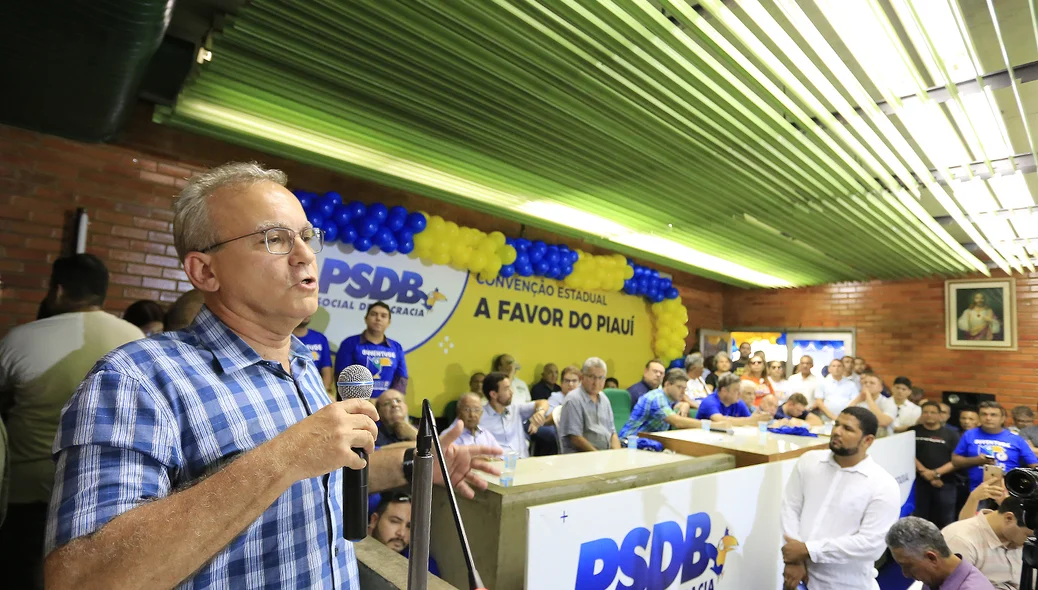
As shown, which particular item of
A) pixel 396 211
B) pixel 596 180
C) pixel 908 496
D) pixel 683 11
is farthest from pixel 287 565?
pixel 908 496

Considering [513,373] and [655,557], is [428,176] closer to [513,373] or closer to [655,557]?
[513,373]

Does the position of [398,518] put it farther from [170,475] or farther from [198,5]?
[198,5]

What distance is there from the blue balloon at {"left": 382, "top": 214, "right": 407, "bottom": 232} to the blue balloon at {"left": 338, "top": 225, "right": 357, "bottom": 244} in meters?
0.32

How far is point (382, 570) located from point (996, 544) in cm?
332

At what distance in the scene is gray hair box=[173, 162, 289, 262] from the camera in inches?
37.7

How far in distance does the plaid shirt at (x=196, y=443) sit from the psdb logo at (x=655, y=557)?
114cm

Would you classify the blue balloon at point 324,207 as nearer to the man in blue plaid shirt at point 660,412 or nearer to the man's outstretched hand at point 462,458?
the man in blue plaid shirt at point 660,412

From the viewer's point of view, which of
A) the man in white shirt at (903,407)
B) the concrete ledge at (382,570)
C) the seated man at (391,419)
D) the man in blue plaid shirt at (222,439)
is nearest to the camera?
the man in blue plaid shirt at (222,439)

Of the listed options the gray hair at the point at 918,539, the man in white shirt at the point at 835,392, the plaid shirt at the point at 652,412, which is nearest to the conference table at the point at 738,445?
the gray hair at the point at 918,539

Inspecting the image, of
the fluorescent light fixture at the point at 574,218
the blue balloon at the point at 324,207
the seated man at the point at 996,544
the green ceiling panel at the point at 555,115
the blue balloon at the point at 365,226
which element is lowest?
the seated man at the point at 996,544

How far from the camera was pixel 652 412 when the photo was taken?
15.0ft

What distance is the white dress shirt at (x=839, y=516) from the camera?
2.81 m

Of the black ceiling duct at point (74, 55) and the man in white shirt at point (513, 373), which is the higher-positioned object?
the black ceiling duct at point (74, 55)

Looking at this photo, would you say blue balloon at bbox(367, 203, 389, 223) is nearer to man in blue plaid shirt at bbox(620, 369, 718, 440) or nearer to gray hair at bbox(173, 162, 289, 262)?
man in blue plaid shirt at bbox(620, 369, 718, 440)
